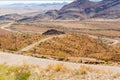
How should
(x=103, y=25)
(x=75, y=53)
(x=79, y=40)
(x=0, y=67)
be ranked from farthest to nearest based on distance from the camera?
1. (x=103, y=25)
2. (x=79, y=40)
3. (x=75, y=53)
4. (x=0, y=67)

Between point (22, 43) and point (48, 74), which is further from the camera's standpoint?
point (22, 43)

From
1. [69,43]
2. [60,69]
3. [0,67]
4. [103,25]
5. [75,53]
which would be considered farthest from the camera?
[103,25]

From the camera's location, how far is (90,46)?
59.3 m

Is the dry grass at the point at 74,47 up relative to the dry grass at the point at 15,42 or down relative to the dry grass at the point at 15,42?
down

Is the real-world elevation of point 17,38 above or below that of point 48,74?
below

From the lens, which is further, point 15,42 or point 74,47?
point 74,47

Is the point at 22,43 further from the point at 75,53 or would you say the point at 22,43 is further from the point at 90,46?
the point at 90,46

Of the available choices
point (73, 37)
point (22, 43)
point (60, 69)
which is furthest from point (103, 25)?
point (60, 69)

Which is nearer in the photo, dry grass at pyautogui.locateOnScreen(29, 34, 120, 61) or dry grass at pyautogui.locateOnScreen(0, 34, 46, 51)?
dry grass at pyautogui.locateOnScreen(29, 34, 120, 61)

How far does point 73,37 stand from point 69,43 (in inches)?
253

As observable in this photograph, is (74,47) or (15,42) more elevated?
(15,42)

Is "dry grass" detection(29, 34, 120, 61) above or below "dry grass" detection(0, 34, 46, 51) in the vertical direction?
below

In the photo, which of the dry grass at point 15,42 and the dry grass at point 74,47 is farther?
the dry grass at point 15,42

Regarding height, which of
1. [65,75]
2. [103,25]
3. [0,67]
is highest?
[0,67]
